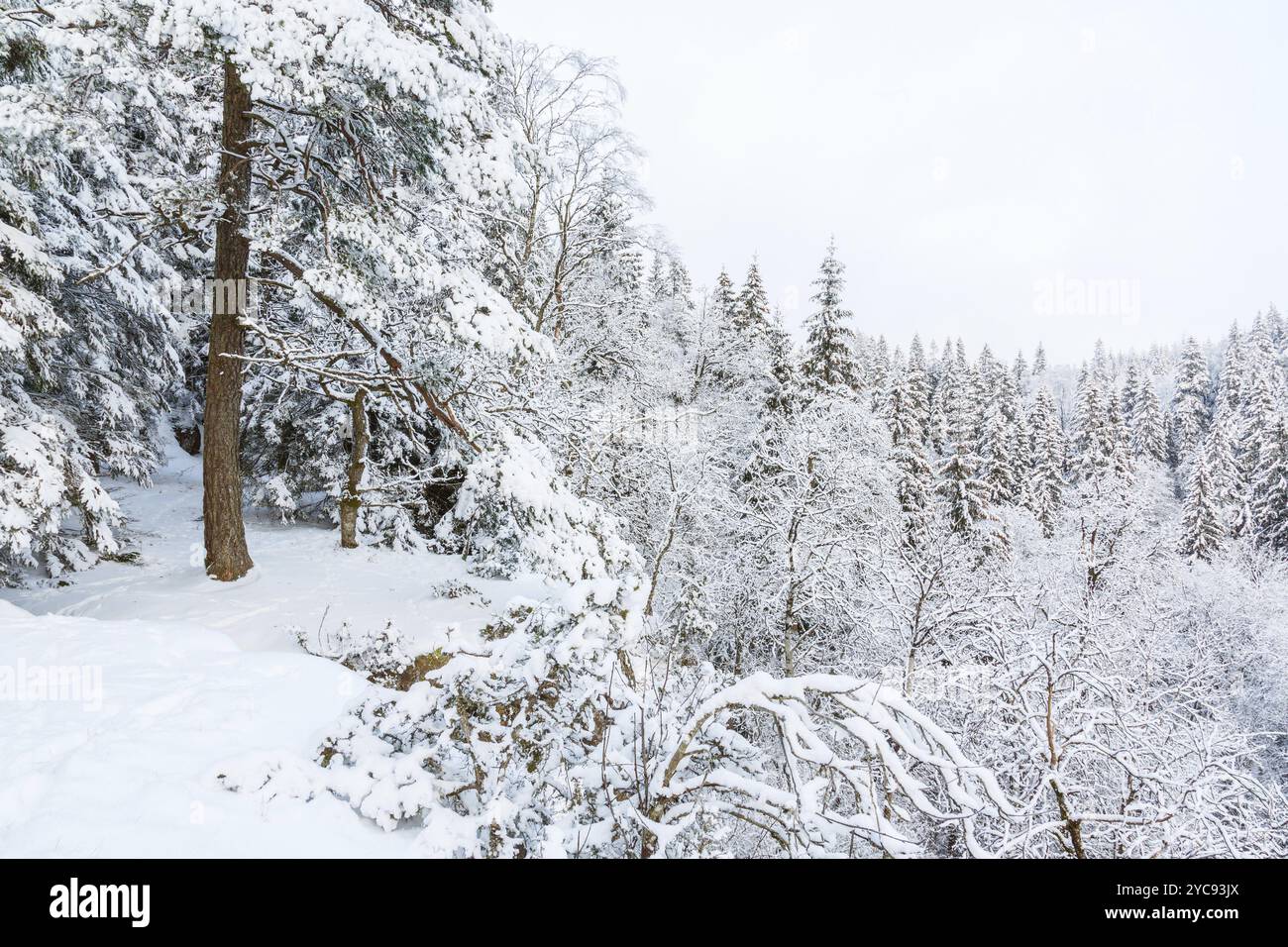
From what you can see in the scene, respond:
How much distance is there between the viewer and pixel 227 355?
23.1 ft

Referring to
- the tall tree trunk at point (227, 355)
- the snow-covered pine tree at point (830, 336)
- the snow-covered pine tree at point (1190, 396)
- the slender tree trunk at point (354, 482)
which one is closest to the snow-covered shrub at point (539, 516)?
the tall tree trunk at point (227, 355)

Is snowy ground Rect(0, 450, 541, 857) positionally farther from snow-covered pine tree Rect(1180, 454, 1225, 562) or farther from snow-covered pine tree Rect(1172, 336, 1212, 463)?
snow-covered pine tree Rect(1172, 336, 1212, 463)

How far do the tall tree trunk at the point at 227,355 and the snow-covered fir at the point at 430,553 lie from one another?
1.9 inches

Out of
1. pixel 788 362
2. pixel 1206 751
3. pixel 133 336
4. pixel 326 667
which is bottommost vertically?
pixel 1206 751

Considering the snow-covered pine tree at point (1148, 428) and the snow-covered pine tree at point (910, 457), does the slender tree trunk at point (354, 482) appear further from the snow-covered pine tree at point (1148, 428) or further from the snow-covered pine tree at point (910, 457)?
the snow-covered pine tree at point (1148, 428)

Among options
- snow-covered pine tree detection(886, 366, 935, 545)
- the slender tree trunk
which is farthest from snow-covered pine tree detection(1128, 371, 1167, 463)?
the slender tree trunk

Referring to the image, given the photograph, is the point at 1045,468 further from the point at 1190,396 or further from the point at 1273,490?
the point at 1190,396

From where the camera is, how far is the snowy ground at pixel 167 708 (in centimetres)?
249

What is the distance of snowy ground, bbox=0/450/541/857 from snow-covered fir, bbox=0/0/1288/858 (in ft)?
0.09

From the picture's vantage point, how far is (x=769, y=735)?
1152 centimetres
